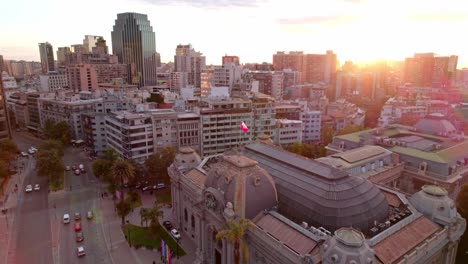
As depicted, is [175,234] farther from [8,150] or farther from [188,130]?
[8,150]

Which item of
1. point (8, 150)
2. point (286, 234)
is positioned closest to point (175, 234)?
point (286, 234)

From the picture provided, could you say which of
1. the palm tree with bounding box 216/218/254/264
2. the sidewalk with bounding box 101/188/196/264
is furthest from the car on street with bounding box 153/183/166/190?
the palm tree with bounding box 216/218/254/264

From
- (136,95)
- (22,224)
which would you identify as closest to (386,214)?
(22,224)

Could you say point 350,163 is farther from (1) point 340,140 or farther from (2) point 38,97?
(2) point 38,97

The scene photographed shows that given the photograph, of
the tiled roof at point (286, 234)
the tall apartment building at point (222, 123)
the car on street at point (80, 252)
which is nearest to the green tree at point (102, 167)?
the tall apartment building at point (222, 123)

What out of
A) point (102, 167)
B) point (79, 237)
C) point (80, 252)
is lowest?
point (80, 252)

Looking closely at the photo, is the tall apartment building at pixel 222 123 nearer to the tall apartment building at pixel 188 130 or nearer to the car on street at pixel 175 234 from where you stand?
the tall apartment building at pixel 188 130
